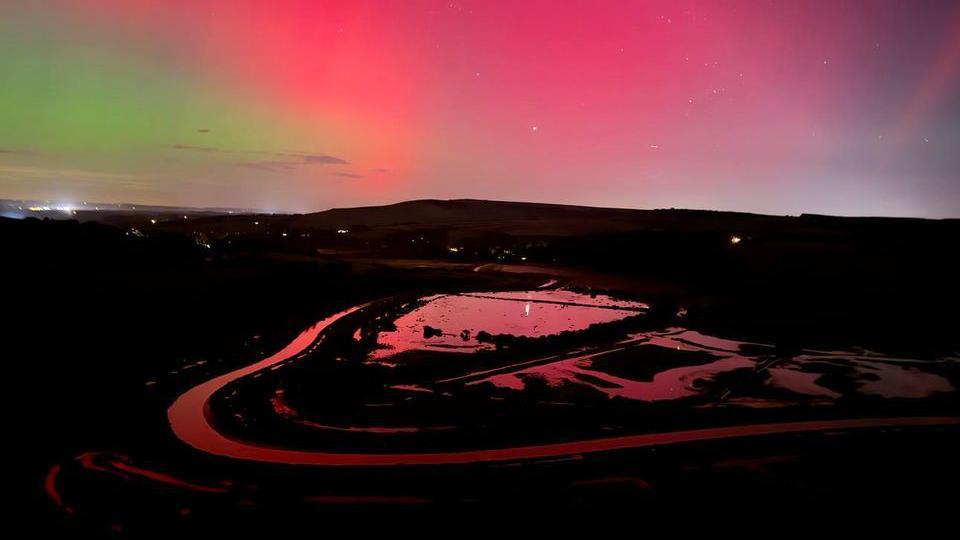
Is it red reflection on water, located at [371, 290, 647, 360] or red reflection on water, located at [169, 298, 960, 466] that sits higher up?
A: red reflection on water, located at [371, 290, 647, 360]

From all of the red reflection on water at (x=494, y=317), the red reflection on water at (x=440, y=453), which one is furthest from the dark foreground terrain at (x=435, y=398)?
the red reflection on water at (x=494, y=317)

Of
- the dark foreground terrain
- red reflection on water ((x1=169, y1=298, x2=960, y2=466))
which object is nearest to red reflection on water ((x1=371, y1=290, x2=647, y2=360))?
the dark foreground terrain

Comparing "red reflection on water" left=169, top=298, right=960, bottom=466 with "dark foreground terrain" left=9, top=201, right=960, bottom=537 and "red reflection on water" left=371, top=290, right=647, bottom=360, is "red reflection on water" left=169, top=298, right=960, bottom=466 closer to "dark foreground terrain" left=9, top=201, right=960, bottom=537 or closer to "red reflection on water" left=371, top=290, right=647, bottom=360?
"dark foreground terrain" left=9, top=201, right=960, bottom=537

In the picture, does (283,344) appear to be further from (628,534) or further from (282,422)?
(628,534)

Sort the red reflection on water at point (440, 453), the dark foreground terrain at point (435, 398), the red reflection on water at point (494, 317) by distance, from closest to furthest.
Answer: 1. the dark foreground terrain at point (435, 398)
2. the red reflection on water at point (440, 453)
3. the red reflection on water at point (494, 317)

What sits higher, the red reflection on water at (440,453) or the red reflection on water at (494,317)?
the red reflection on water at (494,317)

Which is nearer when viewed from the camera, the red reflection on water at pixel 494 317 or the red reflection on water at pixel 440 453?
the red reflection on water at pixel 440 453

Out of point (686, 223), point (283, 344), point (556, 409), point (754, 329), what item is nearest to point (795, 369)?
point (754, 329)

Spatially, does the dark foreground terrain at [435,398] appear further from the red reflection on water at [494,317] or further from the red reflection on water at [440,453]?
the red reflection on water at [494,317]
